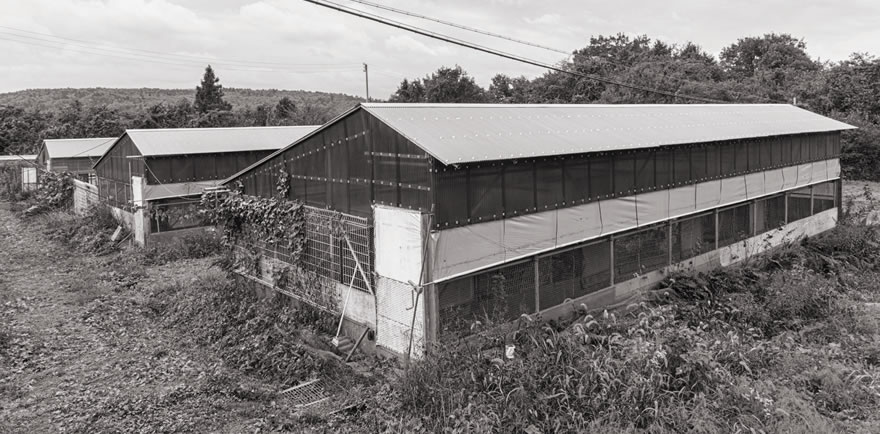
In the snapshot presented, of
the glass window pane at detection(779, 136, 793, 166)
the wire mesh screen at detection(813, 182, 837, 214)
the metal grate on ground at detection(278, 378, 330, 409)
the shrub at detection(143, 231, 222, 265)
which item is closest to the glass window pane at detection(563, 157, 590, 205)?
the metal grate on ground at detection(278, 378, 330, 409)

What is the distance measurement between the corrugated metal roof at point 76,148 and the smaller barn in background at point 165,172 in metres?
11.0

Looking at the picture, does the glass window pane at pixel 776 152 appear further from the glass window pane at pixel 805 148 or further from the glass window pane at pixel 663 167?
the glass window pane at pixel 663 167

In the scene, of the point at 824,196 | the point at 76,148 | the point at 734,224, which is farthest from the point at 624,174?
the point at 76,148

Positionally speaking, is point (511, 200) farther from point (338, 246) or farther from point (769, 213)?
point (769, 213)

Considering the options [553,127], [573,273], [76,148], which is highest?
[76,148]

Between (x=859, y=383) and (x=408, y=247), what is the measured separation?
6.56 metres

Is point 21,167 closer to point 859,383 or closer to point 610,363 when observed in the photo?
point 610,363

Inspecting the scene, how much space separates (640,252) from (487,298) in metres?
A: 4.81

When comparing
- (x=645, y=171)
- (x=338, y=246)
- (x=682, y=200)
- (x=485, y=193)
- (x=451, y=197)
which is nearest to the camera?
(x=451, y=197)

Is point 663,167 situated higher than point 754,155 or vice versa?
point 754,155

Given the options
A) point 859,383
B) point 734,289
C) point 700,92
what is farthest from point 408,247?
point 700,92

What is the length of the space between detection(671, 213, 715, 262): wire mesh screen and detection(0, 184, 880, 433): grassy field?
712mm

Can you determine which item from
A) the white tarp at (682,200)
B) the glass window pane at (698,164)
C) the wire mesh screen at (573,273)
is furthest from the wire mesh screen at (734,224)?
the wire mesh screen at (573,273)

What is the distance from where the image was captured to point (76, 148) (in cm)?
3422
